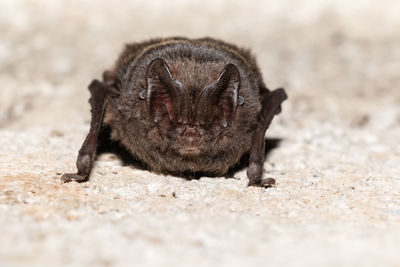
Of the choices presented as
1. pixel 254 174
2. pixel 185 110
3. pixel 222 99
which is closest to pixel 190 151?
pixel 185 110

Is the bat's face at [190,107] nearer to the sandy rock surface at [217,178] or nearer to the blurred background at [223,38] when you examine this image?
the sandy rock surface at [217,178]

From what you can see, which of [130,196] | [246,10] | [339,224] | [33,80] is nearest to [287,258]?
[339,224]

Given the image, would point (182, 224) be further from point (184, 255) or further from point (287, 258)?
point (287, 258)

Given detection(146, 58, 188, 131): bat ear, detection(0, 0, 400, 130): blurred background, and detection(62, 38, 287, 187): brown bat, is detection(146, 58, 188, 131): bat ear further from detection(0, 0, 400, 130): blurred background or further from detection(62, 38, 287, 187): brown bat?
detection(0, 0, 400, 130): blurred background

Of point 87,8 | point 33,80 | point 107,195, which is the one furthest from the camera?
point 87,8

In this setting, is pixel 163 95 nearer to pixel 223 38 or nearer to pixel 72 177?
pixel 72 177

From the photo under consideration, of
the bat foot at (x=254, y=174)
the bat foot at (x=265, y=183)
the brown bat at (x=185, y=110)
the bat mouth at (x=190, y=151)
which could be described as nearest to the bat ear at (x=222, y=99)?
the brown bat at (x=185, y=110)

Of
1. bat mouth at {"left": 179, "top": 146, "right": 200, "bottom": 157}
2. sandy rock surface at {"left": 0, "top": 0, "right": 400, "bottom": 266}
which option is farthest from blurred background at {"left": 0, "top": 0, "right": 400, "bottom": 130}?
bat mouth at {"left": 179, "top": 146, "right": 200, "bottom": 157}
